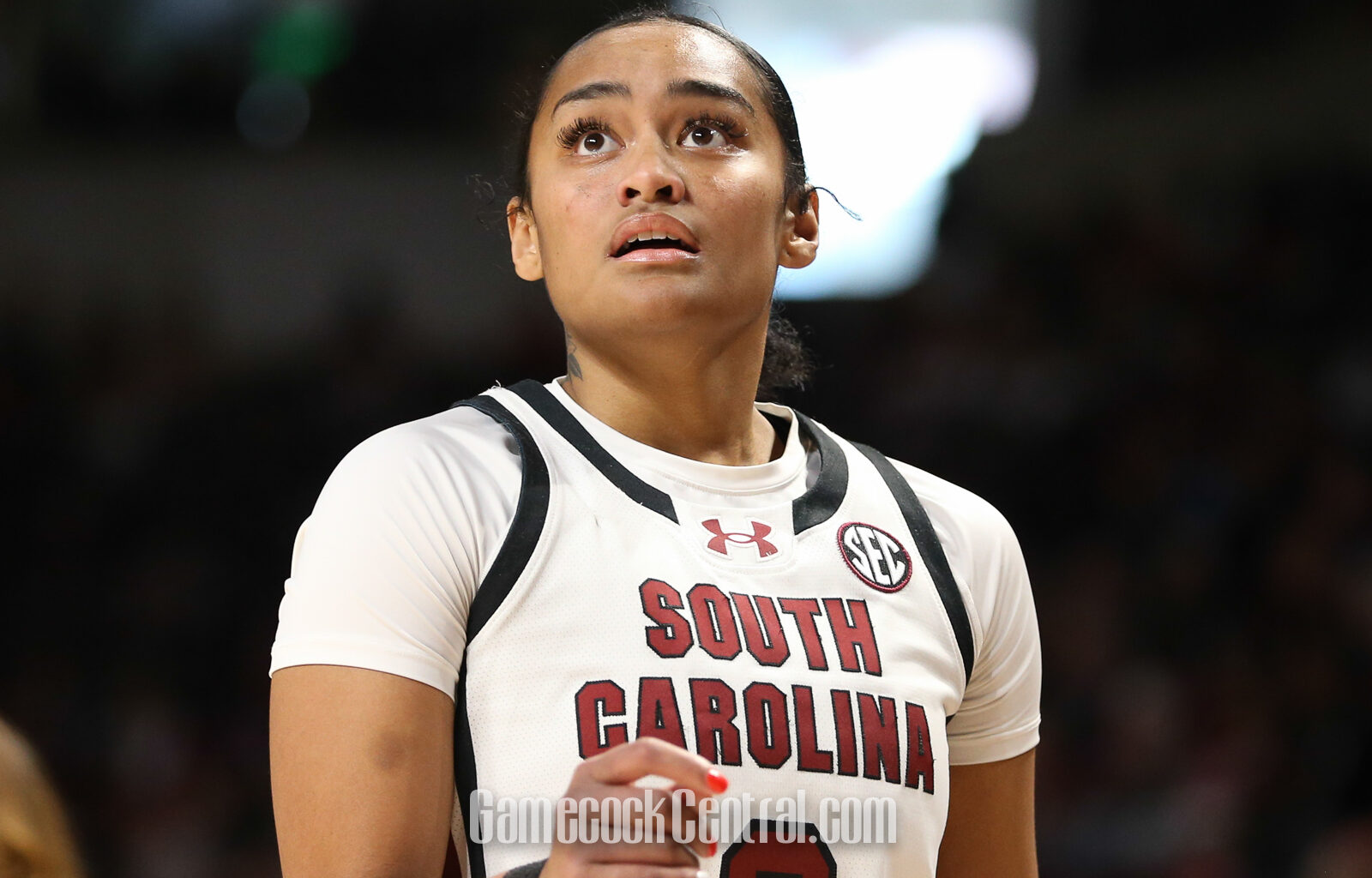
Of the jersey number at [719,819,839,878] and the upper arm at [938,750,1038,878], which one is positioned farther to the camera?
the upper arm at [938,750,1038,878]

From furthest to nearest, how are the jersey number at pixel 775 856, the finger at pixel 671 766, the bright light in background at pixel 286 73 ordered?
the bright light in background at pixel 286 73
the jersey number at pixel 775 856
the finger at pixel 671 766

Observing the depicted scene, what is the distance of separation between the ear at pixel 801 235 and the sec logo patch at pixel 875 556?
1.22 ft

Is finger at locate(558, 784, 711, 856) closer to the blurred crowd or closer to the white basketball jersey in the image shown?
the white basketball jersey

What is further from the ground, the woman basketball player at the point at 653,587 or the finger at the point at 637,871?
the woman basketball player at the point at 653,587

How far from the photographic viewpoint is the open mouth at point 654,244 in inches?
63.8

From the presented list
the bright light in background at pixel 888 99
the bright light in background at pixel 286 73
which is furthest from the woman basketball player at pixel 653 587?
the bright light in background at pixel 286 73

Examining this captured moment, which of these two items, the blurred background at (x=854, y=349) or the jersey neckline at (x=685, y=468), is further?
the blurred background at (x=854, y=349)

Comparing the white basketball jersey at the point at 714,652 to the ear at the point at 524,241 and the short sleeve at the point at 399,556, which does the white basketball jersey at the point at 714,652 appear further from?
Result: the ear at the point at 524,241

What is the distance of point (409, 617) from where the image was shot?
1.37 meters

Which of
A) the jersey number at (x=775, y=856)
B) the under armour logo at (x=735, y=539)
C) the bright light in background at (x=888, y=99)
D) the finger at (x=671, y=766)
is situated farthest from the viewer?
the bright light in background at (x=888, y=99)

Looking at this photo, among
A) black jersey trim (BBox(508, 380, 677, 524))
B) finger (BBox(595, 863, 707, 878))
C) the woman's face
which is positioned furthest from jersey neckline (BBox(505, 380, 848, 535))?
finger (BBox(595, 863, 707, 878))

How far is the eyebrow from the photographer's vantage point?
5.49 feet

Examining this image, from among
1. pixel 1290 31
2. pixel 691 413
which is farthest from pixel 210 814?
pixel 1290 31

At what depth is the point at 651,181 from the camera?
5.24 ft
